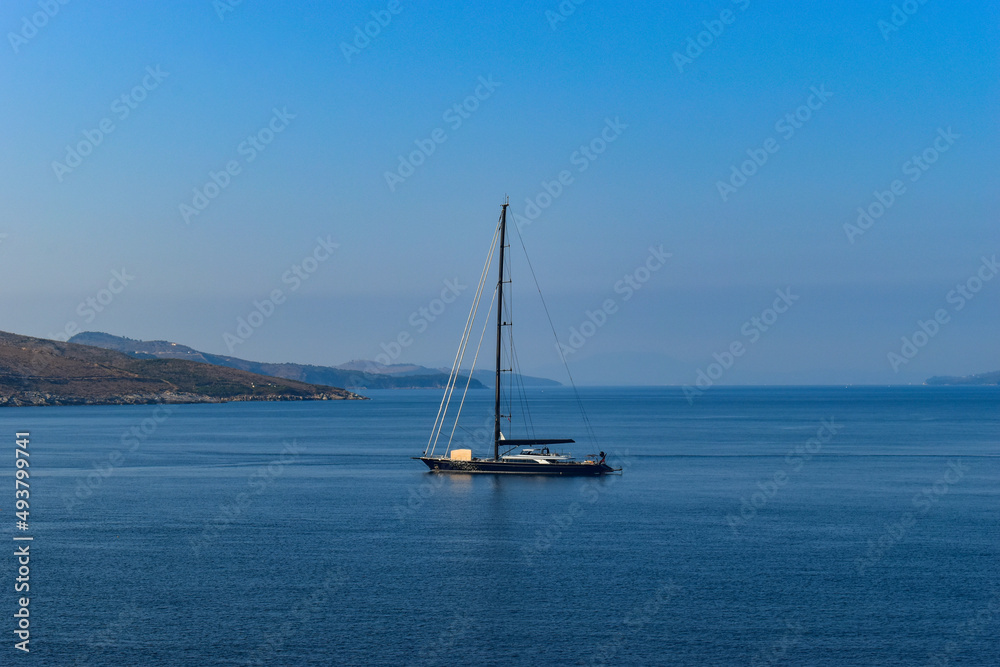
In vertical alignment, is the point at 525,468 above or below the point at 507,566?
above

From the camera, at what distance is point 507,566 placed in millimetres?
47312

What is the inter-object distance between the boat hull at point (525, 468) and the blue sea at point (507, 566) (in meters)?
1.72

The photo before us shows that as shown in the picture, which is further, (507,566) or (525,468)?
(525,468)

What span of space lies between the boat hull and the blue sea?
1722 mm

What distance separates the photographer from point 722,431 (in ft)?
491

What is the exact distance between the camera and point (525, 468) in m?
80.1

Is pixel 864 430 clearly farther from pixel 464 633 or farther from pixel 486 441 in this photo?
pixel 464 633

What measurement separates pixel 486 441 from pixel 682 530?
70.9 m

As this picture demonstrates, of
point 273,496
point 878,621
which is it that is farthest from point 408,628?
point 273,496

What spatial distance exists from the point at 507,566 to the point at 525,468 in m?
32.8

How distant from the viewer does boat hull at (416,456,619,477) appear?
80.1 m

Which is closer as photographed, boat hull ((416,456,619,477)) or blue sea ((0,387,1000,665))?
blue sea ((0,387,1000,665))

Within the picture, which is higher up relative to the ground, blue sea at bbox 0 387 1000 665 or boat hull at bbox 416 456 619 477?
boat hull at bbox 416 456 619 477

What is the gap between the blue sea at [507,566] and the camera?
116 feet
